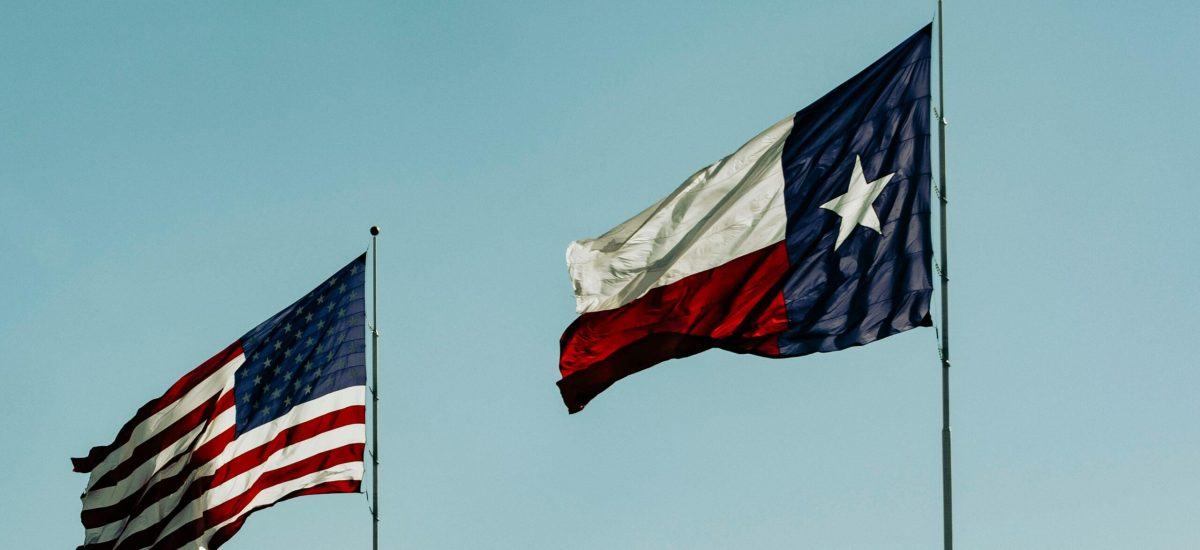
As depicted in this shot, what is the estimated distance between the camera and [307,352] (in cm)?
3075

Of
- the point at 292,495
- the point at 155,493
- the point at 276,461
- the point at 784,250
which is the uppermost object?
the point at 784,250

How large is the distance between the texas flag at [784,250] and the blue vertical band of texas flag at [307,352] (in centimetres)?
554

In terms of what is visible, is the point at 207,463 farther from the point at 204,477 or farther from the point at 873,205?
the point at 873,205

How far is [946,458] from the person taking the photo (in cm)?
2153

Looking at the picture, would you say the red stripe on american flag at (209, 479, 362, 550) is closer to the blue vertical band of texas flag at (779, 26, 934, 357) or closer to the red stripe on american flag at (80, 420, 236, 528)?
the red stripe on american flag at (80, 420, 236, 528)

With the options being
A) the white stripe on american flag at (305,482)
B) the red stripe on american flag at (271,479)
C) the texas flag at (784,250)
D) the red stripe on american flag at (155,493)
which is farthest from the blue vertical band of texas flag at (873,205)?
the red stripe on american flag at (155,493)

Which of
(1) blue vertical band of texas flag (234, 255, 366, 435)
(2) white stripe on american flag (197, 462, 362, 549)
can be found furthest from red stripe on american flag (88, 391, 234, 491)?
(2) white stripe on american flag (197, 462, 362, 549)

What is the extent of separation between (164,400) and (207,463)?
6.66ft

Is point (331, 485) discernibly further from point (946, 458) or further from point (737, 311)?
point (946, 458)

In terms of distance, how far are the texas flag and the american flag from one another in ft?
18.6

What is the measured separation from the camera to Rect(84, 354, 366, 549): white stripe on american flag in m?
29.8

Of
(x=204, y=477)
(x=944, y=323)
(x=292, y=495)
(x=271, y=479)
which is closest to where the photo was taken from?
(x=944, y=323)

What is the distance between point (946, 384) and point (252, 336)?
46.7ft

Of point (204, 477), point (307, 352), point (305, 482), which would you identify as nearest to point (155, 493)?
point (204, 477)
